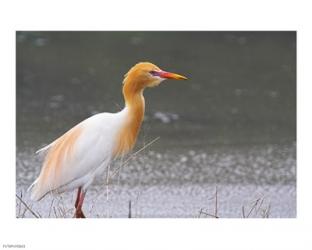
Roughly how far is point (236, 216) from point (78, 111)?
2377mm

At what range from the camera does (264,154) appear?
22.9 ft

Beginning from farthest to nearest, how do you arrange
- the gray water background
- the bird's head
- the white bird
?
1. the gray water background
2. the white bird
3. the bird's head

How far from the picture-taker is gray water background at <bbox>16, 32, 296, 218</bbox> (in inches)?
239

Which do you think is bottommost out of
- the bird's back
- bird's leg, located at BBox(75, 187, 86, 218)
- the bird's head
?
bird's leg, located at BBox(75, 187, 86, 218)

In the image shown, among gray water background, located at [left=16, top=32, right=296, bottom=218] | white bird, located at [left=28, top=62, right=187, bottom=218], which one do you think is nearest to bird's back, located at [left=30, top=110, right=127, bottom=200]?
white bird, located at [left=28, top=62, right=187, bottom=218]

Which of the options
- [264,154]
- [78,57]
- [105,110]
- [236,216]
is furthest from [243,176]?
[78,57]

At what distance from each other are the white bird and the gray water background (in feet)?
0.49

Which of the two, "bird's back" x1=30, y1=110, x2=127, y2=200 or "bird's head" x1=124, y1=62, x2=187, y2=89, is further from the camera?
"bird's back" x1=30, y1=110, x2=127, y2=200

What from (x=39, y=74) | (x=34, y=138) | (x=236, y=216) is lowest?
(x=236, y=216)

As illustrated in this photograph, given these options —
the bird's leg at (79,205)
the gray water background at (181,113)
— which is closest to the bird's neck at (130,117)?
the bird's leg at (79,205)

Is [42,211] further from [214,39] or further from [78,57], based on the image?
[214,39]

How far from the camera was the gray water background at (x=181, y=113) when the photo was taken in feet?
19.9

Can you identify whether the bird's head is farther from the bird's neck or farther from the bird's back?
the bird's back

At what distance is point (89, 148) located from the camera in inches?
189
